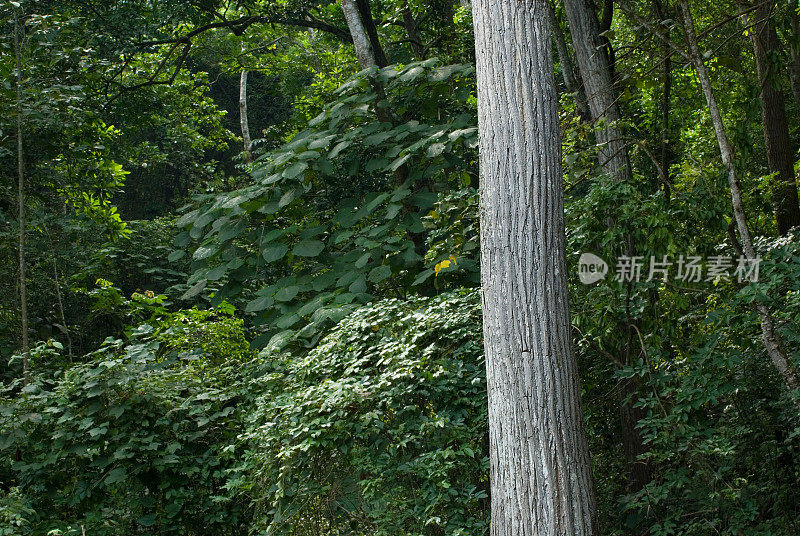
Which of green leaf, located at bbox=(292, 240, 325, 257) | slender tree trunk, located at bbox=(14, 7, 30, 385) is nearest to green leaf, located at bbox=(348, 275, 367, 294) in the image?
green leaf, located at bbox=(292, 240, 325, 257)

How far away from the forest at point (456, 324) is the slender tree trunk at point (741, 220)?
0.02m

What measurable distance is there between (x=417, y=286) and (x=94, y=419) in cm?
255

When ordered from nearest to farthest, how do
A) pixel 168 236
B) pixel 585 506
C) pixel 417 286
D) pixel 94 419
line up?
pixel 585 506 < pixel 94 419 < pixel 417 286 < pixel 168 236

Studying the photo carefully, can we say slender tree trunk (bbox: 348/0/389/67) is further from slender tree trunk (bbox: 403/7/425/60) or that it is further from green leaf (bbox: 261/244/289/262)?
green leaf (bbox: 261/244/289/262)

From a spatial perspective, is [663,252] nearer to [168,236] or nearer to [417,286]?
[417,286]

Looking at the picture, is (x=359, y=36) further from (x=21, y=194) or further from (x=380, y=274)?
(x=21, y=194)

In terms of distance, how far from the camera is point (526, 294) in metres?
3.27

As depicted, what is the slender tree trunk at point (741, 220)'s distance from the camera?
384 centimetres

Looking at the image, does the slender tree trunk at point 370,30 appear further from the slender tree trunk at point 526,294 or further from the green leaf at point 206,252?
the slender tree trunk at point 526,294

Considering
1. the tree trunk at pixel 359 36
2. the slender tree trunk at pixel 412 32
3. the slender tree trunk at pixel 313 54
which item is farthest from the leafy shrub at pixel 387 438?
the slender tree trunk at pixel 313 54

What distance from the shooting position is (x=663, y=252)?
3.97 metres

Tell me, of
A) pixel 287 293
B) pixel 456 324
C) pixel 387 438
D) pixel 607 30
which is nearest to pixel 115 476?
pixel 287 293

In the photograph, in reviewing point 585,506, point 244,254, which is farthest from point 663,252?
point 244,254

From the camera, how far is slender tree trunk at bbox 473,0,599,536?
3.17 metres
